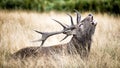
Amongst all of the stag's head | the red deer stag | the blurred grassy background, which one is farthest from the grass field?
the blurred grassy background

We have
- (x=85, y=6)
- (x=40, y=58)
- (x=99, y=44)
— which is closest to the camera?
(x=40, y=58)

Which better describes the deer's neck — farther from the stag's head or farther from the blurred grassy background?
the blurred grassy background

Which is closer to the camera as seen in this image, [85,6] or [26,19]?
[26,19]

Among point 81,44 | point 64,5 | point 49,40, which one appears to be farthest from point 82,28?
point 64,5

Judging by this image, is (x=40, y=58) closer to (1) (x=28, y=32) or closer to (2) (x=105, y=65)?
(2) (x=105, y=65)

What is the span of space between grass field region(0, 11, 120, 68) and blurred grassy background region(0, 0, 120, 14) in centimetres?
67

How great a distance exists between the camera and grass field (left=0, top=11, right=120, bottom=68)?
159 inches

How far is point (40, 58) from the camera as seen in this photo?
13.1 feet

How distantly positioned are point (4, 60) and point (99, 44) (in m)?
1.10

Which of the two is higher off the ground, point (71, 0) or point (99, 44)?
point (99, 44)

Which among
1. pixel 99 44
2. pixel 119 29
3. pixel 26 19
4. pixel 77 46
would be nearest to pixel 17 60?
pixel 77 46

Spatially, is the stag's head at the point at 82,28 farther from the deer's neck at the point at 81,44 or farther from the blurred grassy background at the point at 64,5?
the blurred grassy background at the point at 64,5

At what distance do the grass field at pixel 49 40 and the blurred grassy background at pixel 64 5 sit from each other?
2.19 feet

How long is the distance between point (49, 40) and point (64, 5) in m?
3.12
